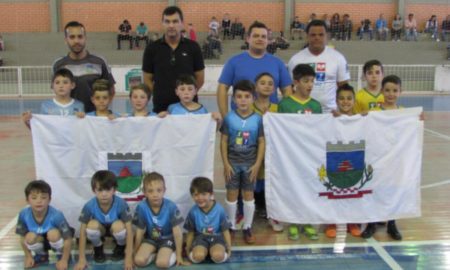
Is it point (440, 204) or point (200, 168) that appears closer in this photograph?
point (200, 168)

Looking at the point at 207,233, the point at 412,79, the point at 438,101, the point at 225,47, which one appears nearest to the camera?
the point at 207,233

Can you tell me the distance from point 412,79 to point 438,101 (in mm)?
2374

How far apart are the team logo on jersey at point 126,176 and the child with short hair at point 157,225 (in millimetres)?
297

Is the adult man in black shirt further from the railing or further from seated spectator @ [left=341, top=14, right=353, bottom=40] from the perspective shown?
seated spectator @ [left=341, top=14, right=353, bottom=40]

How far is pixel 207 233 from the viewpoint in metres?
3.88

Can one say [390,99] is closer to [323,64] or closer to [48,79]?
[323,64]

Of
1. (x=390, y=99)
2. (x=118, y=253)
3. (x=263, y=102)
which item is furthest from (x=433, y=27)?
(x=118, y=253)

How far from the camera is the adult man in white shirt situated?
4.84m

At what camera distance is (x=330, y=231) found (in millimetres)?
4414

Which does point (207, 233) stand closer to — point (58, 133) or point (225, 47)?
point (58, 133)

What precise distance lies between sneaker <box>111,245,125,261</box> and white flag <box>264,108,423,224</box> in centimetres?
136

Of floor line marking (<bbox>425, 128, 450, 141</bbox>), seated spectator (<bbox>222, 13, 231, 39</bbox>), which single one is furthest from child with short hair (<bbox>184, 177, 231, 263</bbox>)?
seated spectator (<bbox>222, 13, 231, 39</bbox>)

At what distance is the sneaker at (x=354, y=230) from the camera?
4420 mm

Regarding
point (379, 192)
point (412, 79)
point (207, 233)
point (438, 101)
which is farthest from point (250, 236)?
point (412, 79)
